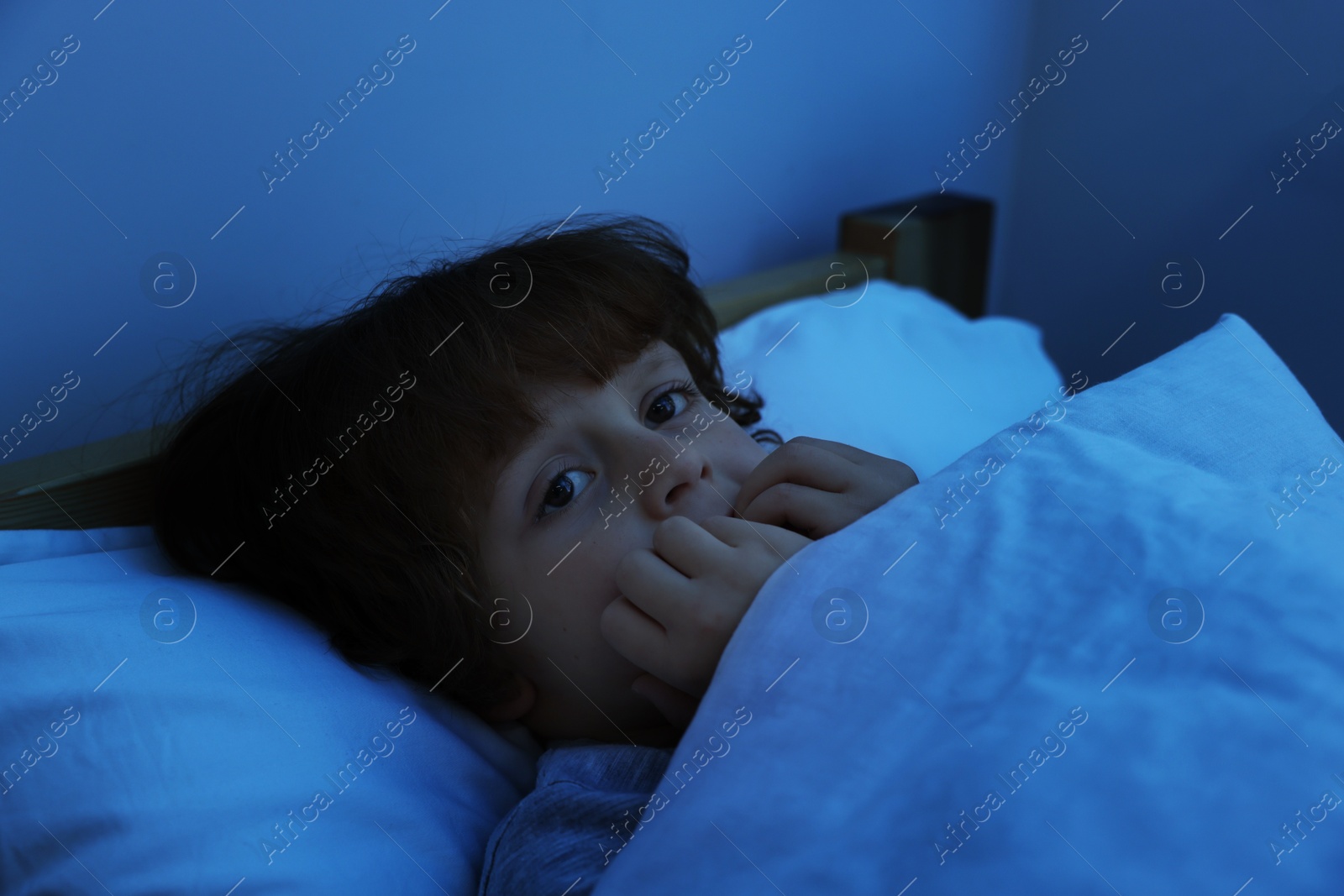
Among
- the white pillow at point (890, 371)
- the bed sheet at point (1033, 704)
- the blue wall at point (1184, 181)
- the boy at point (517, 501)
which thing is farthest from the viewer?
the blue wall at point (1184, 181)

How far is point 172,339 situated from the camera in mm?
1005

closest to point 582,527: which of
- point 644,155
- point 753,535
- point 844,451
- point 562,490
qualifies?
point 562,490

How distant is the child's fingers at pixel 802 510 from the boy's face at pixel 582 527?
1.8 inches

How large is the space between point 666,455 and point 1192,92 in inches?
50.4

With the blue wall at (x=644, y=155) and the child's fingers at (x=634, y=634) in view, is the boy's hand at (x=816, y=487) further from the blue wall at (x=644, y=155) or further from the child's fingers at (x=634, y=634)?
the blue wall at (x=644, y=155)

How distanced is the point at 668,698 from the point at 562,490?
195 mm

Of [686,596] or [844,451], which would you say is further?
[844,451]

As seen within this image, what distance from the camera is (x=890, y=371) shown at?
122cm

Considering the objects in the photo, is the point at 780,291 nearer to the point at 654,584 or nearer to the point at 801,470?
the point at 801,470

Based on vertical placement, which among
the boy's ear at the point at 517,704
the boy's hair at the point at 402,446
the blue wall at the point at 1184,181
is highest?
the boy's hair at the point at 402,446

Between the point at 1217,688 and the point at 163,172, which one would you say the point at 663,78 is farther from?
the point at 1217,688

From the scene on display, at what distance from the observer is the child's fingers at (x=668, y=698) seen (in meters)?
0.74

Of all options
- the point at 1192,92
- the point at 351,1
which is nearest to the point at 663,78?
the point at 351,1

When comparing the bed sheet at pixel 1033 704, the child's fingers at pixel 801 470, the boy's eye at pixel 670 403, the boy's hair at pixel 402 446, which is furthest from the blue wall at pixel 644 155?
the bed sheet at pixel 1033 704
